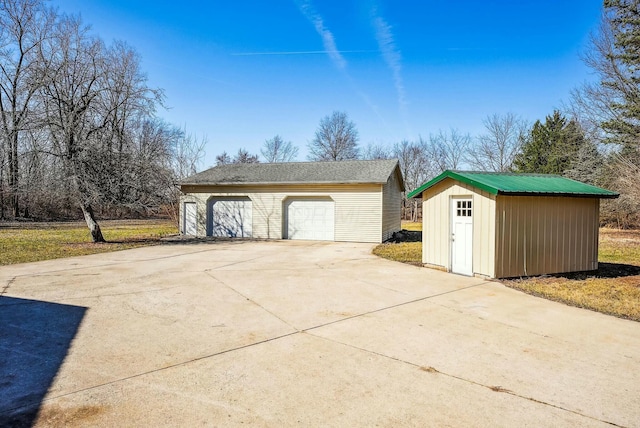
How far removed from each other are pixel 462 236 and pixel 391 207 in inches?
391

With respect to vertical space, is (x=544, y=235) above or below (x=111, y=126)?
below

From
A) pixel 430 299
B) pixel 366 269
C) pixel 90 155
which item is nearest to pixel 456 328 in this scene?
pixel 430 299

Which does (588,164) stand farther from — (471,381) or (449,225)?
(471,381)

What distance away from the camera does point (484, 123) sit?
3769 cm

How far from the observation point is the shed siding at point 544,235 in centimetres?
796

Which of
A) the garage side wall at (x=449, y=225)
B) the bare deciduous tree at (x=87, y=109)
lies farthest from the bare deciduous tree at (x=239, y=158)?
the garage side wall at (x=449, y=225)

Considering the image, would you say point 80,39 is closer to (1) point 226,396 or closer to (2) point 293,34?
(2) point 293,34

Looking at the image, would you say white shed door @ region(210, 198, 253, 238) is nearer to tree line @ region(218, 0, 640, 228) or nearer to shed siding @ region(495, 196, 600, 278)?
shed siding @ region(495, 196, 600, 278)

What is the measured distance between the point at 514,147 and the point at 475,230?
1295 inches

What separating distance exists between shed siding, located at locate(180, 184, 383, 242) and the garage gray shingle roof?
324 mm

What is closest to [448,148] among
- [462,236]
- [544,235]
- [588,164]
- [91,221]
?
[588,164]

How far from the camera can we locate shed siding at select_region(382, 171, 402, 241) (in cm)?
1680

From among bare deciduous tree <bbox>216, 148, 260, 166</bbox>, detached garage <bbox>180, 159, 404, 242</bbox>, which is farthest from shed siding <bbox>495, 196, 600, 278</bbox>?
bare deciduous tree <bbox>216, 148, 260, 166</bbox>

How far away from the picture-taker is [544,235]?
8.55m
